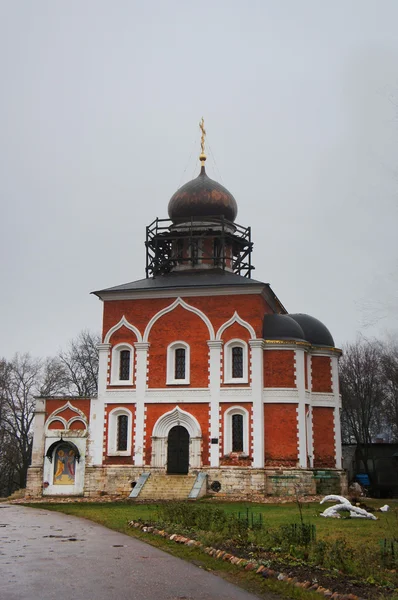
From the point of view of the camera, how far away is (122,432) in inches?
1186

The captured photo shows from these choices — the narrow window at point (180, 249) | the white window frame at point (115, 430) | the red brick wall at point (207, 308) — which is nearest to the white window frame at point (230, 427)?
the red brick wall at point (207, 308)

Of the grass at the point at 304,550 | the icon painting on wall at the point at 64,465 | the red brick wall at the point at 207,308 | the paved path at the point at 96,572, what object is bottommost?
the paved path at the point at 96,572

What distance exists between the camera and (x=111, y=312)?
3116 cm

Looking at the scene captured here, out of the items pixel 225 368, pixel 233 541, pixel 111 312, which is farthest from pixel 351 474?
pixel 233 541

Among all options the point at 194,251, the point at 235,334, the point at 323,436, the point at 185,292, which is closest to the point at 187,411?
the point at 235,334

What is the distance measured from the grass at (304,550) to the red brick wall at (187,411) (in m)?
6.76

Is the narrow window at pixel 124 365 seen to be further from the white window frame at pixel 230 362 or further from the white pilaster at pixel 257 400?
the white pilaster at pixel 257 400

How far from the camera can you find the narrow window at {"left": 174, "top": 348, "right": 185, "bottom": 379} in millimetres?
29969

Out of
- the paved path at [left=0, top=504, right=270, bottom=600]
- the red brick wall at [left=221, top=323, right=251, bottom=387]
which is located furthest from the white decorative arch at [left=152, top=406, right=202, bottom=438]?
the paved path at [left=0, top=504, right=270, bottom=600]

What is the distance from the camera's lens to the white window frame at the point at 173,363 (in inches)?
1163

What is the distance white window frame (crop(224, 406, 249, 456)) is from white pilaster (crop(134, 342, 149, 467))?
3650 mm

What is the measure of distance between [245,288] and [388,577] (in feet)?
69.6

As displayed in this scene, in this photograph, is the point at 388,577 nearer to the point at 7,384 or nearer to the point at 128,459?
the point at 128,459

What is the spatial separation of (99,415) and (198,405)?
14.7 ft
